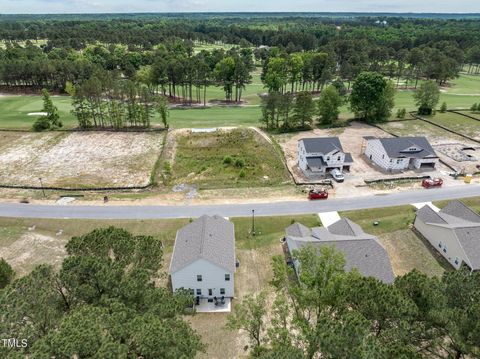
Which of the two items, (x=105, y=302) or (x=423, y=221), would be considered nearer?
(x=105, y=302)

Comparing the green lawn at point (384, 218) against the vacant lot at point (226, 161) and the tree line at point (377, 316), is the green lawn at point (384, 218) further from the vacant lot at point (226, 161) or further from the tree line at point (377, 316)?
the tree line at point (377, 316)

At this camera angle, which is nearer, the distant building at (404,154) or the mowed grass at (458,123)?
the distant building at (404,154)

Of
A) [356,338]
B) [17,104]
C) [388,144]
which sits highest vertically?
[356,338]

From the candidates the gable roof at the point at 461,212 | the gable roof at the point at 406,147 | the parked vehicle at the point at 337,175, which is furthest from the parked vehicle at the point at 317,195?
the gable roof at the point at 406,147

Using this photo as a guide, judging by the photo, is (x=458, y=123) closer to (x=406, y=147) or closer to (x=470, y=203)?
(x=406, y=147)

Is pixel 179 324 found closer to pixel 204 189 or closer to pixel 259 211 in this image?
pixel 259 211

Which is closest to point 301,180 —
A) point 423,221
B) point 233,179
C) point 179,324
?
point 233,179

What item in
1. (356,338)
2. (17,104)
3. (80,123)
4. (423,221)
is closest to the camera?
(356,338)

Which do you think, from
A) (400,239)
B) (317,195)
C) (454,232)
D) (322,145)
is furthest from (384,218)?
(322,145)
